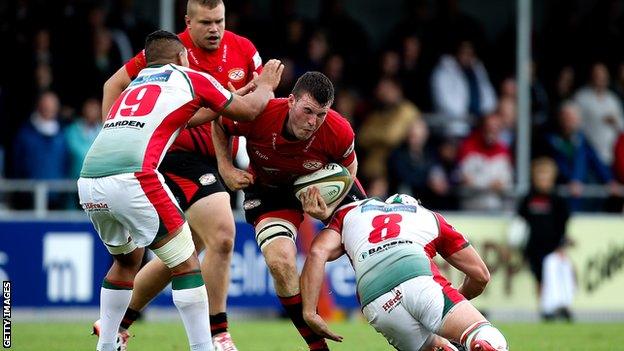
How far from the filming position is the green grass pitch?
11062 mm

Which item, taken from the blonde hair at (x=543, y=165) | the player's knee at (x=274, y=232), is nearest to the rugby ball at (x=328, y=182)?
the player's knee at (x=274, y=232)

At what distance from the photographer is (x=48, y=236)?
15414 millimetres

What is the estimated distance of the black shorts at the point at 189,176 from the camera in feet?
31.3

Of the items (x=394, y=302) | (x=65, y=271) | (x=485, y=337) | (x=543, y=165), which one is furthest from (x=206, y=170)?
(x=543, y=165)

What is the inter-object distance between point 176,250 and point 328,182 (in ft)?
4.25

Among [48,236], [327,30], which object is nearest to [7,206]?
[48,236]

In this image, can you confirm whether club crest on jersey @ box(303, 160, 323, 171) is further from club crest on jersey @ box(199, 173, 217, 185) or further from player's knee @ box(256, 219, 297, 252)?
club crest on jersey @ box(199, 173, 217, 185)

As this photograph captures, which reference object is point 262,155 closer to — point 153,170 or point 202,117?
point 202,117

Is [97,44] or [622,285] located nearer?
[97,44]

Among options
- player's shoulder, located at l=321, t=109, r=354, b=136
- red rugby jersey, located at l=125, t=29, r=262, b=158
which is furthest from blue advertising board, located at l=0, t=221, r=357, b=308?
player's shoulder, located at l=321, t=109, r=354, b=136

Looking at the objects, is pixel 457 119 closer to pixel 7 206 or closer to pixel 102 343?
pixel 7 206

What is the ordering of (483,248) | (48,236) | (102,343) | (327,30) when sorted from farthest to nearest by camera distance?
1. (327,30)
2. (483,248)
3. (48,236)
4. (102,343)

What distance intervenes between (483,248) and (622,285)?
1.91 meters

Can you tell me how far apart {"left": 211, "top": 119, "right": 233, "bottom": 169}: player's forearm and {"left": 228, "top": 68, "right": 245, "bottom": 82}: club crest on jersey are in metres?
0.50
